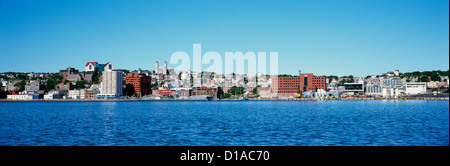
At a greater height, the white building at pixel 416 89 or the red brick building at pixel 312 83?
the red brick building at pixel 312 83

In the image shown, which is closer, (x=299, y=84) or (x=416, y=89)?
(x=416, y=89)

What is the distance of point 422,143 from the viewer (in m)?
20.8

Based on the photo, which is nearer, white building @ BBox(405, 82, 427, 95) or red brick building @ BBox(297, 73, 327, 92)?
white building @ BBox(405, 82, 427, 95)

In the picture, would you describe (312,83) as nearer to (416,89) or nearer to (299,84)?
(299,84)

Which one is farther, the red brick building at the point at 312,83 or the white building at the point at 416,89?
the red brick building at the point at 312,83

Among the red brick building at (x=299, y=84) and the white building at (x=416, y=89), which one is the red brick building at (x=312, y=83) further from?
the white building at (x=416, y=89)

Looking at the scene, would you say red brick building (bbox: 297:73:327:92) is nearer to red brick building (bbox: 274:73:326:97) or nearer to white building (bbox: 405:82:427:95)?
red brick building (bbox: 274:73:326:97)

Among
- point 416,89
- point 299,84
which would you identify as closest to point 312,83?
point 299,84

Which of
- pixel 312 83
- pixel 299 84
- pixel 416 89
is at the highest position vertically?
pixel 312 83

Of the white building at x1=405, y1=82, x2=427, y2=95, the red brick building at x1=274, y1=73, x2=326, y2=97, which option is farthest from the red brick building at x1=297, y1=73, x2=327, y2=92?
the white building at x1=405, y1=82, x2=427, y2=95

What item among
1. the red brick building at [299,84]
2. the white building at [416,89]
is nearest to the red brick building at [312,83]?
the red brick building at [299,84]

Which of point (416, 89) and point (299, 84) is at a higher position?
point (299, 84)

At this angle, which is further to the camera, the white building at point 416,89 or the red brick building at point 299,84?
the red brick building at point 299,84
